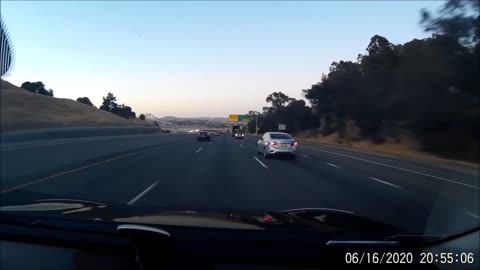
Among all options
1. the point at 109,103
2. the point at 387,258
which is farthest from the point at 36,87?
the point at 387,258

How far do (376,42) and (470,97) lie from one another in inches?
1723

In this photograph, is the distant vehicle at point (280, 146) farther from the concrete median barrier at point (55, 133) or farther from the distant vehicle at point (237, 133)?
the distant vehicle at point (237, 133)

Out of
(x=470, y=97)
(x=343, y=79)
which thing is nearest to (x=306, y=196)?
(x=470, y=97)

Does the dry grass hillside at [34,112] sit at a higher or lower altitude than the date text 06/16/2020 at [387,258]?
higher

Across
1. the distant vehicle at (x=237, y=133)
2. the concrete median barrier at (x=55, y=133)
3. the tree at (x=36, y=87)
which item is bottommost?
the distant vehicle at (x=237, y=133)

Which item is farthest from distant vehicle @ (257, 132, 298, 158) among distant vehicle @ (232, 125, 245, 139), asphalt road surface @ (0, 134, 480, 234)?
distant vehicle @ (232, 125, 245, 139)

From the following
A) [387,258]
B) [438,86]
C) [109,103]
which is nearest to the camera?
[387,258]

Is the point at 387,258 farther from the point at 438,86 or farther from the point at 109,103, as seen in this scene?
the point at 109,103

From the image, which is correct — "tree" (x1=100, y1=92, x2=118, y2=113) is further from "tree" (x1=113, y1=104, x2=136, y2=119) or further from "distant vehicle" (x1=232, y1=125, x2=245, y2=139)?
"distant vehicle" (x1=232, y1=125, x2=245, y2=139)

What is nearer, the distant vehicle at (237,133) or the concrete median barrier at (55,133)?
the concrete median barrier at (55,133)

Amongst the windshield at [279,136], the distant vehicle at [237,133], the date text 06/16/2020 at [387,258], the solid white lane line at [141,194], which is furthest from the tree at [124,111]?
the date text 06/16/2020 at [387,258]

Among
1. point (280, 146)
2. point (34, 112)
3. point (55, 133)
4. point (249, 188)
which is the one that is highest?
point (34, 112)

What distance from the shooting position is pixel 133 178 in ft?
57.1

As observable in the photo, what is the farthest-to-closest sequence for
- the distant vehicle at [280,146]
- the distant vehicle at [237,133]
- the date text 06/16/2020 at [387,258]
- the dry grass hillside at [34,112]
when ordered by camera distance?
the distant vehicle at [237,133]
the dry grass hillside at [34,112]
the distant vehicle at [280,146]
the date text 06/16/2020 at [387,258]
